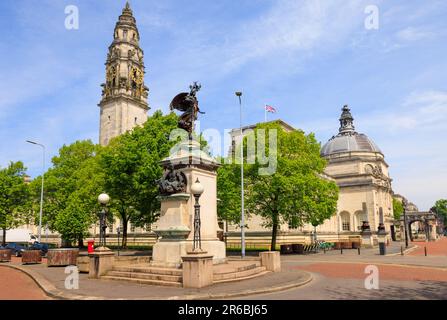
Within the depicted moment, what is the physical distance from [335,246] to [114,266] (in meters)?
41.5

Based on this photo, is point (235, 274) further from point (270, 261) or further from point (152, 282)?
point (270, 261)

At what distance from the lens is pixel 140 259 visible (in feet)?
60.1

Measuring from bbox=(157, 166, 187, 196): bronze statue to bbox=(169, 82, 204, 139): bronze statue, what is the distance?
2746mm

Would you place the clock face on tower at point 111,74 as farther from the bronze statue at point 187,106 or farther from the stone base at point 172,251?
the stone base at point 172,251

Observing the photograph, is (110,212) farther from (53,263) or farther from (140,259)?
(140,259)

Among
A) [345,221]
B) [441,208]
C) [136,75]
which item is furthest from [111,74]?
[441,208]

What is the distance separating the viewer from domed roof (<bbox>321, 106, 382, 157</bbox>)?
96.8m

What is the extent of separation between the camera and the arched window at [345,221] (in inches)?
3221

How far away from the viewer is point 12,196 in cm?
4841

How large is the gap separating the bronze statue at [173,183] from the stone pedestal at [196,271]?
4135mm

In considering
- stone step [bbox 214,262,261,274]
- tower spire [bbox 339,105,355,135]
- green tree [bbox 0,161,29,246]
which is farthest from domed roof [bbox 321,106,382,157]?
stone step [bbox 214,262,261,274]

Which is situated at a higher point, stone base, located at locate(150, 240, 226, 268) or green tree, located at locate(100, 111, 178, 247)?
green tree, located at locate(100, 111, 178, 247)

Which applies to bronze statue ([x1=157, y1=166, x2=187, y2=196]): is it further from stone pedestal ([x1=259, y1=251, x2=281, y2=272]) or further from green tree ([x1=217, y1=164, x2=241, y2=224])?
green tree ([x1=217, y1=164, x2=241, y2=224])
